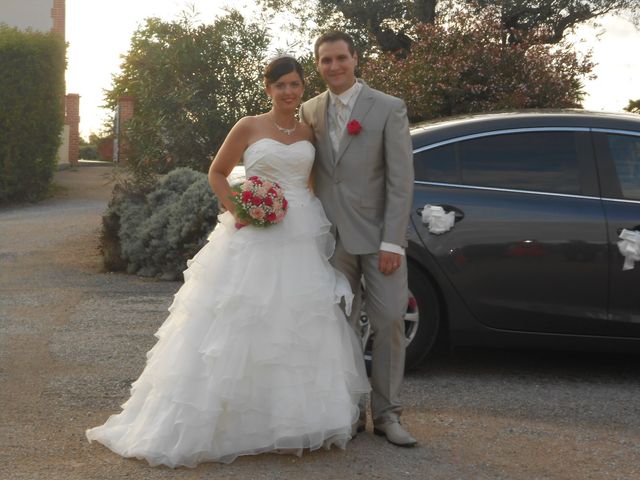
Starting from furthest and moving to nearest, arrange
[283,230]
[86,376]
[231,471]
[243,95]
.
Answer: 1. [243,95]
2. [86,376]
3. [283,230]
4. [231,471]

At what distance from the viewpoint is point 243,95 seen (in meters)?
15.9

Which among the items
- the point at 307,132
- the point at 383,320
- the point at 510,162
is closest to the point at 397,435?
the point at 383,320

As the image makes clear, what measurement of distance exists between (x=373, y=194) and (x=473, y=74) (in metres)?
10.5

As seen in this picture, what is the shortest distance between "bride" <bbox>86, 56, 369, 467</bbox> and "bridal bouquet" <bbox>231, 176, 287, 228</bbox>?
0.26 feet

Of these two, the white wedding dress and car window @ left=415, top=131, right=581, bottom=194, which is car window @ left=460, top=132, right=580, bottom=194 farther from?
the white wedding dress

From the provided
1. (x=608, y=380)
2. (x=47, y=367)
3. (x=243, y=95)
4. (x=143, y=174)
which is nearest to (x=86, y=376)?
(x=47, y=367)

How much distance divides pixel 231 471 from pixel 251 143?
153 cm

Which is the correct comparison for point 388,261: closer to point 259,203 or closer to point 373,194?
point 373,194

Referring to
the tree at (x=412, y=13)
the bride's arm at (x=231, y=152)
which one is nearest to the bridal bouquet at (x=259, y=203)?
the bride's arm at (x=231, y=152)

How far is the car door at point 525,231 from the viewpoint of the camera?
6.36 metres

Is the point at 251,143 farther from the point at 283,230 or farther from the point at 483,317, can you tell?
the point at 483,317

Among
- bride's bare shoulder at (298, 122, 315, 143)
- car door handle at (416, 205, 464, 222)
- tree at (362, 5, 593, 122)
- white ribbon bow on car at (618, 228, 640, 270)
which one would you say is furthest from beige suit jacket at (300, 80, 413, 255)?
tree at (362, 5, 593, 122)

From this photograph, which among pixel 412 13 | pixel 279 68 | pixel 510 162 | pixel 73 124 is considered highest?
pixel 412 13

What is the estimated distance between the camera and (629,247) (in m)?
6.29
